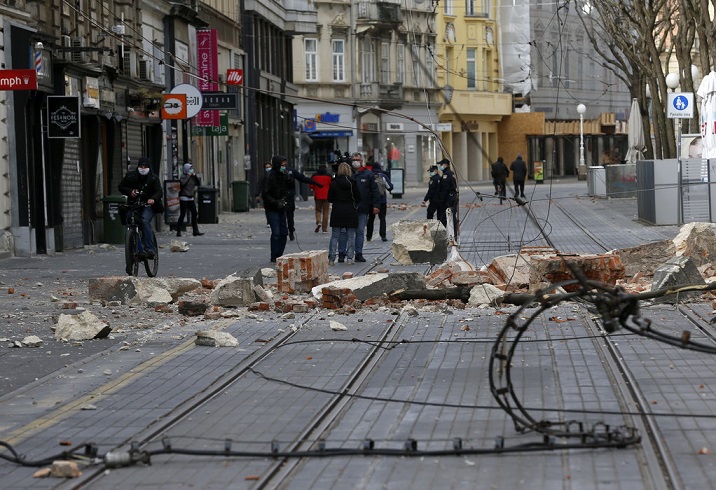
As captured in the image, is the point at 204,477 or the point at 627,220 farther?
the point at 627,220

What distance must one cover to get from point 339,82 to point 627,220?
149ft

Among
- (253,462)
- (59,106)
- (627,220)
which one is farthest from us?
(627,220)

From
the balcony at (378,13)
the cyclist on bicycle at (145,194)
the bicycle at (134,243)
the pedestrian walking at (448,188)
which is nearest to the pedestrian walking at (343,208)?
the cyclist on bicycle at (145,194)

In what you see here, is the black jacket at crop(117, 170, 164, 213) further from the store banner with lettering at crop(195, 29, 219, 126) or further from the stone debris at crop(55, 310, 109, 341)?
the store banner with lettering at crop(195, 29, 219, 126)

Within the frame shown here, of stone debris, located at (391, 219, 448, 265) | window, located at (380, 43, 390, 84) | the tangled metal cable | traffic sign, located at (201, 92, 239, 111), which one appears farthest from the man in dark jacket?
window, located at (380, 43, 390, 84)

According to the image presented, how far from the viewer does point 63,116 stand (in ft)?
92.3

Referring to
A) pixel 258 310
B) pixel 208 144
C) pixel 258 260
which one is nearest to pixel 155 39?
pixel 208 144

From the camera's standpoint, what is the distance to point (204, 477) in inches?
297

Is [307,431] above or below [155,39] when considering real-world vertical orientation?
below

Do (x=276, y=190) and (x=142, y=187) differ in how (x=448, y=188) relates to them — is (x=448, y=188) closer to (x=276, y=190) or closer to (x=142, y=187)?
(x=276, y=190)

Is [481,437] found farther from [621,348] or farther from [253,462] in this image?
[621,348]

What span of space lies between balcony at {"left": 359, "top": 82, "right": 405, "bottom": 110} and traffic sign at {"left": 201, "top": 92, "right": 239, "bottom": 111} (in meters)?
40.1

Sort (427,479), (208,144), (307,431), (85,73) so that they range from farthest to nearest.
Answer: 1. (208,144)
2. (85,73)
3. (307,431)
4. (427,479)

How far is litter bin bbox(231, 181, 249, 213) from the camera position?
5069cm
